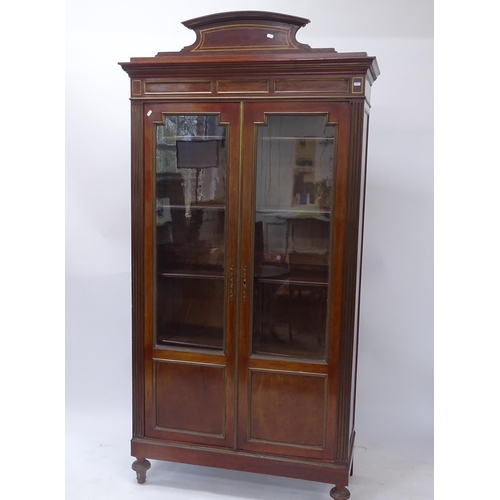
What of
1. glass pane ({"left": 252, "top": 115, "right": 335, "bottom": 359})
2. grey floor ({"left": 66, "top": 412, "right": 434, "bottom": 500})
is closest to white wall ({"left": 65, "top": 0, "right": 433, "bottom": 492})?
grey floor ({"left": 66, "top": 412, "right": 434, "bottom": 500})

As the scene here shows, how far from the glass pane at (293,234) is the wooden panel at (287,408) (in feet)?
0.39

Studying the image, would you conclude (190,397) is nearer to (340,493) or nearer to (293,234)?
(340,493)

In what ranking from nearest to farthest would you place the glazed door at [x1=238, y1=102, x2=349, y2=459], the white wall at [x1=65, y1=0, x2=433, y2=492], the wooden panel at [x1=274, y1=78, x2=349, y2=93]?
the wooden panel at [x1=274, y1=78, x2=349, y2=93]
the glazed door at [x1=238, y1=102, x2=349, y2=459]
the white wall at [x1=65, y1=0, x2=433, y2=492]

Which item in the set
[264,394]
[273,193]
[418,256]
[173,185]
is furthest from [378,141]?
[264,394]

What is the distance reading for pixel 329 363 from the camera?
2625mm

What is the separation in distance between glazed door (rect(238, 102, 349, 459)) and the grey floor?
33 centimetres

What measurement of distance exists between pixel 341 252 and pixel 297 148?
0.51 metres

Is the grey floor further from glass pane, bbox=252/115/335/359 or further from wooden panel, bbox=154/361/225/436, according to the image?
glass pane, bbox=252/115/335/359

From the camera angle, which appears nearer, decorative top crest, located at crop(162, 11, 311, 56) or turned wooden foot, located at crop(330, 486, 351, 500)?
decorative top crest, located at crop(162, 11, 311, 56)

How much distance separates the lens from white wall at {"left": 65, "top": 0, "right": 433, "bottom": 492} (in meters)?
3.27

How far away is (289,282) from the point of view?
2736 millimetres

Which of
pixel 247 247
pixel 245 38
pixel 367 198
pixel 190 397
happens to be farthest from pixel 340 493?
pixel 245 38

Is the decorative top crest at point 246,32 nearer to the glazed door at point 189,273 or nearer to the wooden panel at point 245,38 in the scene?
the wooden panel at point 245,38

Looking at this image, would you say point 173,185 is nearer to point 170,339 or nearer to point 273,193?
point 273,193
